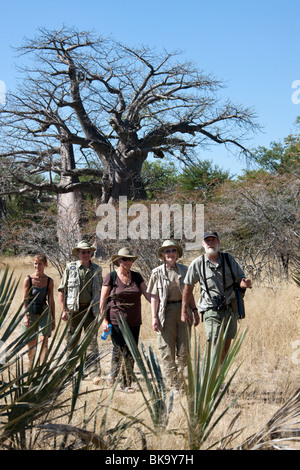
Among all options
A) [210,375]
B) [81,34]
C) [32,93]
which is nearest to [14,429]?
[210,375]

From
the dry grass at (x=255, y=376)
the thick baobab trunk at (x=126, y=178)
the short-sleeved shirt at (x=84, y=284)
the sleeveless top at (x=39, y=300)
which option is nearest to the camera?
the dry grass at (x=255, y=376)

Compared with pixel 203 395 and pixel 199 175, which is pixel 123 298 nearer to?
pixel 203 395

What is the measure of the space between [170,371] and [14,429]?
10.6 ft

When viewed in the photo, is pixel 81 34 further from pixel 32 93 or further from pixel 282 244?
pixel 282 244

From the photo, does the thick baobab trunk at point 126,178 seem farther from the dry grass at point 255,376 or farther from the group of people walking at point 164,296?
the group of people walking at point 164,296

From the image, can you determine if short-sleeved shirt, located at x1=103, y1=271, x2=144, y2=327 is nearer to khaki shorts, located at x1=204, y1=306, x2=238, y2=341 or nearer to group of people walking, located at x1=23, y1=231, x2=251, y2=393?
group of people walking, located at x1=23, y1=231, x2=251, y2=393

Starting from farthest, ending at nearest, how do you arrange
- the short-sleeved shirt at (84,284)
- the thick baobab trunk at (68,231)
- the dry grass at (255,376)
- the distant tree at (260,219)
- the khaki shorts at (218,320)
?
1. the thick baobab trunk at (68,231)
2. the distant tree at (260,219)
3. the short-sleeved shirt at (84,284)
4. the khaki shorts at (218,320)
5. the dry grass at (255,376)

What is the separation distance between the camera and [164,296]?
5.95m

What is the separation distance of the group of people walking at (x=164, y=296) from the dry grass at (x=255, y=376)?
340 millimetres

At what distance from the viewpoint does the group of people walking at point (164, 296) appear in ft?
18.0

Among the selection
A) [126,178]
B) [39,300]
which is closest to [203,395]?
[39,300]

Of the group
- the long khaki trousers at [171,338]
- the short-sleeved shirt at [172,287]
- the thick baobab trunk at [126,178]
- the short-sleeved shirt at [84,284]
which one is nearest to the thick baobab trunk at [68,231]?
the thick baobab trunk at [126,178]

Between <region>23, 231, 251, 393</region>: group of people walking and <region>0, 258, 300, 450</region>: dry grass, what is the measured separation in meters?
0.34

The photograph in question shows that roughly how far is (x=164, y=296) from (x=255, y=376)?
51.8 inches
